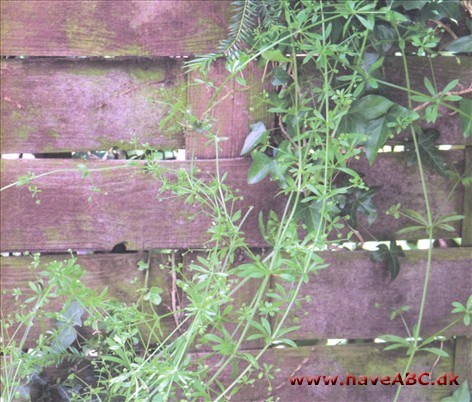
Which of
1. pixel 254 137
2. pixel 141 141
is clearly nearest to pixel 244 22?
pixel 254 137

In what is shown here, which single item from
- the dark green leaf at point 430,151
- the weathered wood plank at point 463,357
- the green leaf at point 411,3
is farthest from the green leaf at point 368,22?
the weathered wood plank at point 463,357

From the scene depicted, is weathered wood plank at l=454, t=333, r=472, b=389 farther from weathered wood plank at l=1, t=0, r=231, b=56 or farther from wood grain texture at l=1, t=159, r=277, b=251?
weathered wood plank at l=1, t=0, r=231, b=56

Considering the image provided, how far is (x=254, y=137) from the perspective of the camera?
5.11 feet

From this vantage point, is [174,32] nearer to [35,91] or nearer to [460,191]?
[35,91]

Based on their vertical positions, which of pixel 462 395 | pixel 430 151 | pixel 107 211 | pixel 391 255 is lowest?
pixel 462 395

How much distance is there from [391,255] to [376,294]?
0.11m

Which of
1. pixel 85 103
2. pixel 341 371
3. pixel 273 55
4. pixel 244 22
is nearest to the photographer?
pixel 273 55

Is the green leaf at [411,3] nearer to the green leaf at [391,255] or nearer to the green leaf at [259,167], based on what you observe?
the green leaf at [259,167]

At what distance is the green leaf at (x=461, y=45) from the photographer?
1499 mm

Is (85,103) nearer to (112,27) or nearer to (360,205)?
(112,27)

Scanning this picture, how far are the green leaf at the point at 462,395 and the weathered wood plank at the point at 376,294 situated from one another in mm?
133

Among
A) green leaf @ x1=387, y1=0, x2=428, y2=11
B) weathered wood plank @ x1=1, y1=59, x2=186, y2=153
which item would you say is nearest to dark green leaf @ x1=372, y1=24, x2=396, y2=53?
green leaf @ x1=387, y1=0, x2=428, y2=11

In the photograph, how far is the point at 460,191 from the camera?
1669 millimetres

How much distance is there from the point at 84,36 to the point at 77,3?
0.07 m
